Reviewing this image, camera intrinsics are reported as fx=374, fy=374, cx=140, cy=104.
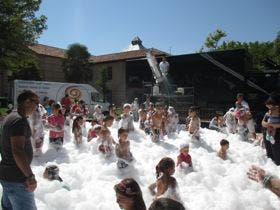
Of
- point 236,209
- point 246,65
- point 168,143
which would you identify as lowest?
point 236,209

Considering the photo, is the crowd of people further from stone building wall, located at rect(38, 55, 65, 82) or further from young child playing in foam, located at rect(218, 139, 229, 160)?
stone building wall, located at rect(38, 55, 65, 82)

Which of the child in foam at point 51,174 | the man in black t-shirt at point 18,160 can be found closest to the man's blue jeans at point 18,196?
the man in black t-shirt at point 18,160

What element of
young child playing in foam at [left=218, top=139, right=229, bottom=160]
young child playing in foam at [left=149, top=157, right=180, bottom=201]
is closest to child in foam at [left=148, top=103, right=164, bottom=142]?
young child playing in foam at [left=218, top=139, right=229, bottom=160]

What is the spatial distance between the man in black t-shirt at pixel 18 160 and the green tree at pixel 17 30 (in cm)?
2340

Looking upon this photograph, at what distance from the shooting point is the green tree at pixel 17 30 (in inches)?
1041

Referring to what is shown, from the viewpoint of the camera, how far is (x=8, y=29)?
86.3ft

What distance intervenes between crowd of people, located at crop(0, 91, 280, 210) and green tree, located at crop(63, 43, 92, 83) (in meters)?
33.5

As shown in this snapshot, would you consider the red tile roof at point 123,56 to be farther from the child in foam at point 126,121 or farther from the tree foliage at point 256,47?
the child in foam at point 126,121

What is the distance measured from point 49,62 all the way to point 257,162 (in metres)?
50.1

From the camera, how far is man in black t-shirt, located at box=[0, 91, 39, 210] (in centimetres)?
437

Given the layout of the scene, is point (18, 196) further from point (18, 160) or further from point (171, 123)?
point (171, 123)

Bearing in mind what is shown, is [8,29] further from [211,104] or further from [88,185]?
[88,185]

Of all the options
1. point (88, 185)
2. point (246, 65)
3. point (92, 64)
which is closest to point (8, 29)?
point (246, 65)

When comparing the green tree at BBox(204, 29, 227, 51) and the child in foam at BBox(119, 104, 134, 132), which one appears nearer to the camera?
the child in foam at BBox(119, 104, 134, 132)
